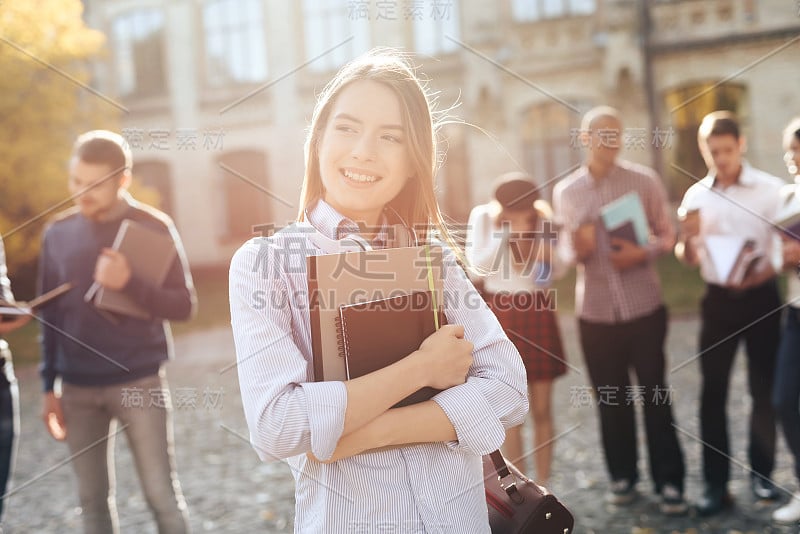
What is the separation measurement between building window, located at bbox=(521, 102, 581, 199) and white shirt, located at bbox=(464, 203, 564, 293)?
1022cm

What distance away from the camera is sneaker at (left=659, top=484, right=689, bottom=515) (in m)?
3.43

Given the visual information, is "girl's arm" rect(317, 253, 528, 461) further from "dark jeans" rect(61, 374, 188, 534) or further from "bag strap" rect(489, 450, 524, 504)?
"dark jeans" rect(61, 374, 188, 534)

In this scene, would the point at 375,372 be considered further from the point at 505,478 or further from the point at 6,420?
the point at 6,420

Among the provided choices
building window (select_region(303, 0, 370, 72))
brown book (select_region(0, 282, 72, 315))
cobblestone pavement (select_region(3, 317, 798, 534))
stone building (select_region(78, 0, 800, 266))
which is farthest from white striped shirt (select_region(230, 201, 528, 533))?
building window (select_region(303, 0, 370, 72))

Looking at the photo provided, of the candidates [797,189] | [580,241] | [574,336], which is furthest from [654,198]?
[574,336]

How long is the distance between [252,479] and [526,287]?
1.88 meters

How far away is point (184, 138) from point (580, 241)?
189 centimetres

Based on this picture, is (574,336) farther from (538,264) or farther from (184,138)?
(184,138)

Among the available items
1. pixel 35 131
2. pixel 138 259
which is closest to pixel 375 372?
pixel 138 259

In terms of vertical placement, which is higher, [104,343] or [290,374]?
[290,374]

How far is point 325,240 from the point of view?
133 centimetres

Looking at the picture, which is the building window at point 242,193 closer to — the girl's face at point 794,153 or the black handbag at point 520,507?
the girl's face at point 794,153

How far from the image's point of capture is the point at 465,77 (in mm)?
14266

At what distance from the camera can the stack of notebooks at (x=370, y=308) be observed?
46.8 inches
